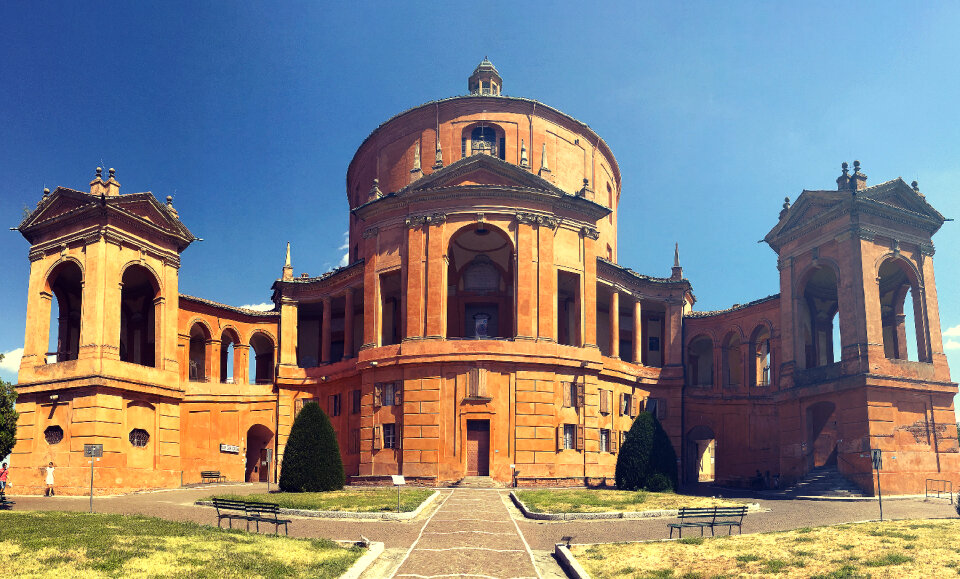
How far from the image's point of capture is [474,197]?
42219 mm

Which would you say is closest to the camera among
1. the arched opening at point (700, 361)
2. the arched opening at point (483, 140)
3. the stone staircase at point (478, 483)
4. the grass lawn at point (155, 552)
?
the grass lawn at point (155, 552)

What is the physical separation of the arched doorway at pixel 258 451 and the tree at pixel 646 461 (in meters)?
23.2

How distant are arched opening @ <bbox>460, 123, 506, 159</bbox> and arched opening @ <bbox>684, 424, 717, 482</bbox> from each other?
22398 mm

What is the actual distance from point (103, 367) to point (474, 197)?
66.5 ft

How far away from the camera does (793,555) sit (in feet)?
57.6

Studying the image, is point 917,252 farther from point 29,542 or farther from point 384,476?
point 29,542

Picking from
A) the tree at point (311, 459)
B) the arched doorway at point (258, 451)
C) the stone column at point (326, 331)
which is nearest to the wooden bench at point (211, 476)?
the arched doorway at point (258, 451)

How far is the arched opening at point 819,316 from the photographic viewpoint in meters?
46.6

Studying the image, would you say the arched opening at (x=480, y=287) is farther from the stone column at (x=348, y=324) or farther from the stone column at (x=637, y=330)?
the stone column at (x=637, y=330)

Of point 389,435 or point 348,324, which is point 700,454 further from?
point 389,435

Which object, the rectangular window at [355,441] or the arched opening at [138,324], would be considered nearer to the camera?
the rectangular window at [355,441]

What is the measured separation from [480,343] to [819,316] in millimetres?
22545

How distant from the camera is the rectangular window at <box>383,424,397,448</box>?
4075 cm

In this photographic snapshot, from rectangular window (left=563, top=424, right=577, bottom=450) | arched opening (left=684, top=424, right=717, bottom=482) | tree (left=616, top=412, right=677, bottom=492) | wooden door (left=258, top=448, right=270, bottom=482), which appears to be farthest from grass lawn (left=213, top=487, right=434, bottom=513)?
arched opening (left=684, top=424, right=717, bottom=482)
